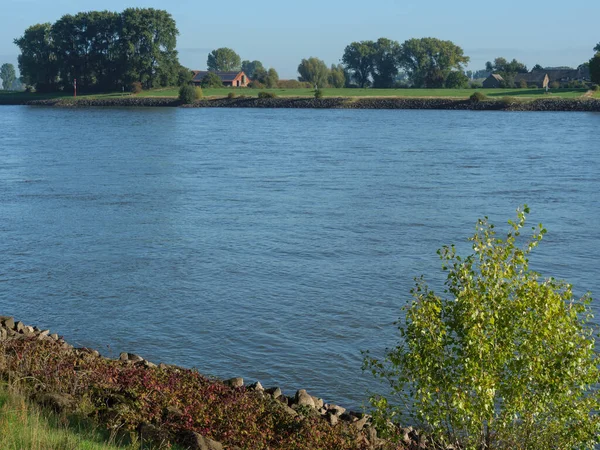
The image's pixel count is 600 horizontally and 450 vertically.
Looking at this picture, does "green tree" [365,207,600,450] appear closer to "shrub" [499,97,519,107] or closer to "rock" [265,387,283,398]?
"rock" [265,387,283,398]

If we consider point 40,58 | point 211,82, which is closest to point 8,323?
point 40,58

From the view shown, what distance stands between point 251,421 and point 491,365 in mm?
3108

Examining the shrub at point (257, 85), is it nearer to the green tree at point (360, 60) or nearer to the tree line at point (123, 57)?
the tree line at point (123, 57)

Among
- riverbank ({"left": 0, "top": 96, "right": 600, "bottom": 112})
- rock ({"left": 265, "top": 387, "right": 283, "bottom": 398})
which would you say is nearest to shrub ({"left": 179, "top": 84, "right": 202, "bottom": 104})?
riverbank ({"left": 0, "top": 96, "right": 600, "bottom": 112})

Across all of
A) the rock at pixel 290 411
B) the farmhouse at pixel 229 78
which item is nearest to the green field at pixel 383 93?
the farmhouse at pixel 229 78

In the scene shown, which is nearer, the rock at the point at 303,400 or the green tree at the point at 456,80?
the rock at the point at 303,400

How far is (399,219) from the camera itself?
27.6 meters

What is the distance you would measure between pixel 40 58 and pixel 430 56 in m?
74.3

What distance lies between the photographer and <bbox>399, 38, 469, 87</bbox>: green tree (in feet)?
516

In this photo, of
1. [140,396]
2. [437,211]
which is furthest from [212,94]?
[140,396]

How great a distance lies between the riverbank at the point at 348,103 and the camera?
340 feet

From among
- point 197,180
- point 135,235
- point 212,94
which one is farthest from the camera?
point 212,94

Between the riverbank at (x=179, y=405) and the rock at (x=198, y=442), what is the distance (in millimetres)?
12

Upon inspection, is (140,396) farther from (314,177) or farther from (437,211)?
(314,177)
